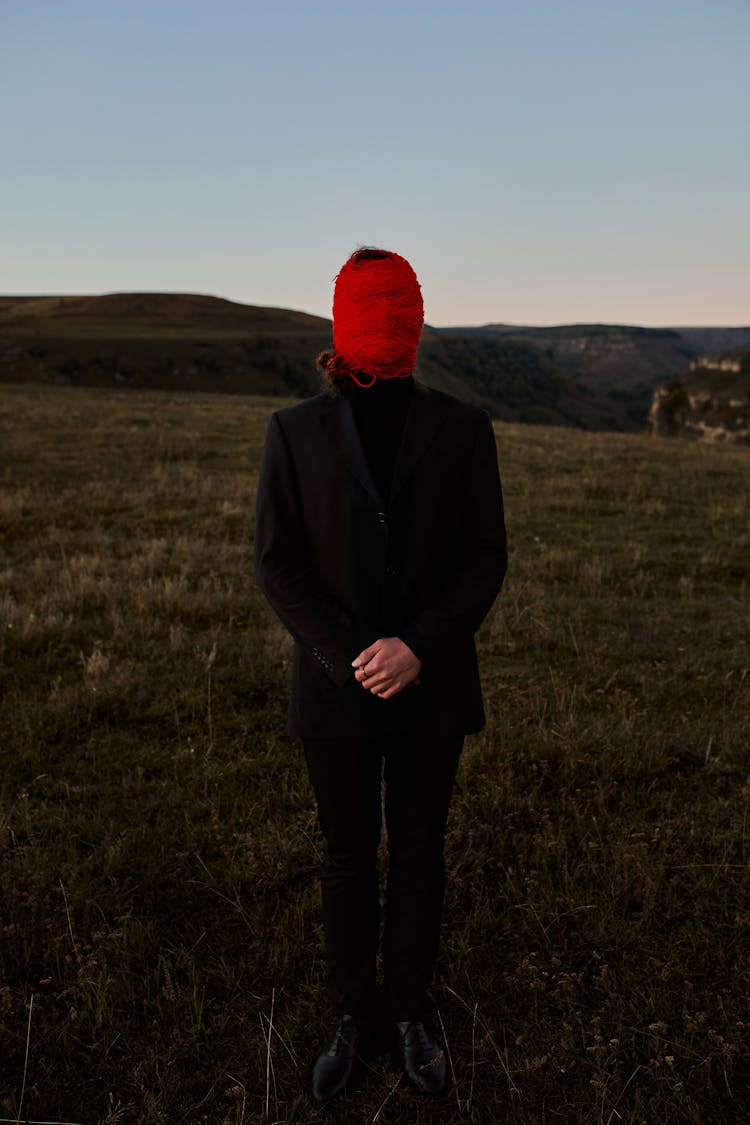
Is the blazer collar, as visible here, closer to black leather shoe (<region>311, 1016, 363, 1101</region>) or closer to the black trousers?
the black trousers

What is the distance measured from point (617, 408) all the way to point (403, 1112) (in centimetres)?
18633

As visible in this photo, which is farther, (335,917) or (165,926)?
(165,926)

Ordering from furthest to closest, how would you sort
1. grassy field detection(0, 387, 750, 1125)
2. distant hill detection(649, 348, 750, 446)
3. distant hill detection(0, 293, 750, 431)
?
distant hill detection(649, 348, 750, 446)
distant hill detection(0, 293, 750, 431)
grassy field detection(0, 387, 750, 1125)

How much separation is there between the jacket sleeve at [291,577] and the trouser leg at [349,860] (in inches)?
12.6

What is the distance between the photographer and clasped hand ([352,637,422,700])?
204 centimetres

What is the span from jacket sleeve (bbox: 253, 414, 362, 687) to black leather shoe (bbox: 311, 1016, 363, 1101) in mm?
1330

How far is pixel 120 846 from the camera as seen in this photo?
3471 millimetres

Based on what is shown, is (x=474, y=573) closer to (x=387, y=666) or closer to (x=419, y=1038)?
(x=387, y=666)

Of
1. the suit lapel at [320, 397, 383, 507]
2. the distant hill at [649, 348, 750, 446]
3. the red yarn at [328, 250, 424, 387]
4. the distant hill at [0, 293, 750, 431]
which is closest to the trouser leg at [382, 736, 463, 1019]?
the suit lapel at [320, 397, 383, 507]

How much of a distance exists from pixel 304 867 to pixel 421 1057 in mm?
1129

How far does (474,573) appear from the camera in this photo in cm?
223

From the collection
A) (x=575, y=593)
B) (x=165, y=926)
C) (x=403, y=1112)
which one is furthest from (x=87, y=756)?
(x=575, y=593)

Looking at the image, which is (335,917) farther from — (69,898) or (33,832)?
(33,832)

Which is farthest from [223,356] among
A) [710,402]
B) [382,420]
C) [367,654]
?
[367,654]
